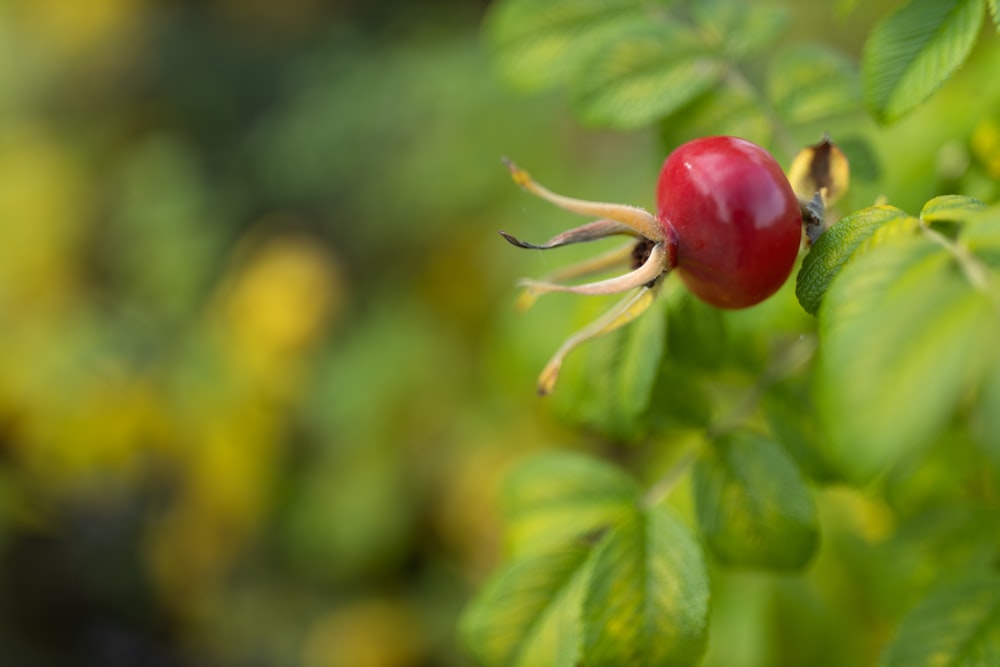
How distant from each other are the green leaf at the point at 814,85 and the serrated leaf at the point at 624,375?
1.00ft

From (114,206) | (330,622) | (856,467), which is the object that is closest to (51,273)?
(114,206)

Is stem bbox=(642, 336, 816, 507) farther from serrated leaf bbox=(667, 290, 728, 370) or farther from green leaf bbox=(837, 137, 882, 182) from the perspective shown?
green leaf bbox=(837, 137, 882, 182)

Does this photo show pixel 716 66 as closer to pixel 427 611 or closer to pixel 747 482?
pixel 747 482

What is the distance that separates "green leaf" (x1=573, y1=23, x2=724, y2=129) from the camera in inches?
44.7

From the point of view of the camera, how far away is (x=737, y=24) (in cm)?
122

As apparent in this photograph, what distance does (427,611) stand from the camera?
2945 millimetres

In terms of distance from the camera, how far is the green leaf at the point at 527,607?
1.02 m

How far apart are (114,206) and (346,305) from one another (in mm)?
1330

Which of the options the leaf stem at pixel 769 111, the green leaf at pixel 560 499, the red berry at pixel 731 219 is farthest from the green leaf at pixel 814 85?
the green leaf at pixel 560 499

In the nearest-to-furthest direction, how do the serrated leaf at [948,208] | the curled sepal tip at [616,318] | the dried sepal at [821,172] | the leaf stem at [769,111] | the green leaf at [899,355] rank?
1. the green leaf at [899,355]
2. the serrated leaf at [948,208]
3. the curled sepal tip at [616,318]
4. the dried sepal at [821,172]
5. the leaf stem at [769,111]

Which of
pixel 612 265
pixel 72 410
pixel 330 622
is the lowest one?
pixel 330 622

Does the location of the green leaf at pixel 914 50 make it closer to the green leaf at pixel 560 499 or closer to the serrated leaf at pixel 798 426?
the serrated leaf at pixel 798 426

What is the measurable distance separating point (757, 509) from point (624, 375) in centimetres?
20

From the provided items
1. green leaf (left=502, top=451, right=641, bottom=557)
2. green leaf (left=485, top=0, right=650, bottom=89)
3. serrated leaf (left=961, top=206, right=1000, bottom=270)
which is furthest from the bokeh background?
serrated leaf (left=961, top=206, right=1000, bottom=270)
